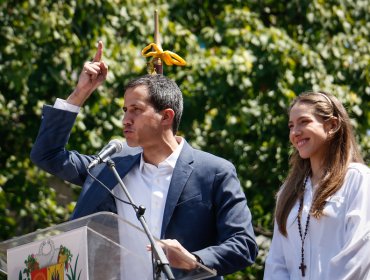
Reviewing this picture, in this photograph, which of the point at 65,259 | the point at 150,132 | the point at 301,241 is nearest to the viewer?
the point at 65,259

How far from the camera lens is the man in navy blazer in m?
5.55

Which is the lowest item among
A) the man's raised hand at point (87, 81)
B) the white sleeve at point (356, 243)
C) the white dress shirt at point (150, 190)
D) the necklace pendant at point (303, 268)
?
the necklace pendant at point (303, 268)

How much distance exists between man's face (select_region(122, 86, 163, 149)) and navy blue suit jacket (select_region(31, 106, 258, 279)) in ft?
0.40

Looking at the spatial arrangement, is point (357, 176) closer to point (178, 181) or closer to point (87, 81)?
point (178, 181)

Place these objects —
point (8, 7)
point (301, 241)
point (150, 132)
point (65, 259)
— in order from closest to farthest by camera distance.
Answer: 1. point (65, 259)
2. point (301, 241)
3. point (150, 132)
4. point (8, 7)

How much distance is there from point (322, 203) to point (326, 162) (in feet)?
0.84

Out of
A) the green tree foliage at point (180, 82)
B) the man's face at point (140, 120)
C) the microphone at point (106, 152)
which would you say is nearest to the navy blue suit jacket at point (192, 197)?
the man's face at point (140, 120)

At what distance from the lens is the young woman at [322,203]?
17.2 feet

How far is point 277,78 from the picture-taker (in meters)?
11.0

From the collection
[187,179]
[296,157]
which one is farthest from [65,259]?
[296,157]

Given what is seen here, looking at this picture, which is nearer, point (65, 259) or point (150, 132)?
point (65, 259)

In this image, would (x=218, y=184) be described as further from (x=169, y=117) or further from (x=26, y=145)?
(x=26, y=145)

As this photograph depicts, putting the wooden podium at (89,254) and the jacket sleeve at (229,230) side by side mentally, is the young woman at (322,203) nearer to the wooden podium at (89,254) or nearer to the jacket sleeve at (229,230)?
the jacket sleeve at (229,230)

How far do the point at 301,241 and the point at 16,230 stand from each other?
18.7ft
